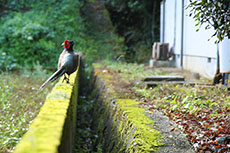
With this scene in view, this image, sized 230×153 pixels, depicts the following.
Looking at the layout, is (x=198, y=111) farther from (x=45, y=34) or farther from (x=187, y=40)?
(x=45, y=34)

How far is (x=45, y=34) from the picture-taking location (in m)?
11.9

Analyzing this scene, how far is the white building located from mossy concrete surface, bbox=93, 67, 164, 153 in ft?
7.07

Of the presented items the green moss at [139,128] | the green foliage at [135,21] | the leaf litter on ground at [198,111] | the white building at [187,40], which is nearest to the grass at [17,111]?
the green moss at [139,128]

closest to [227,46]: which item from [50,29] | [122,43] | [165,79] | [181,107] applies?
[165,79]

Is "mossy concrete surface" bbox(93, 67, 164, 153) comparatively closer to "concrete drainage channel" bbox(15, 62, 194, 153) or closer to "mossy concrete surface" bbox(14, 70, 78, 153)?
"concrete drainage channel" bbox(15, 62, 194, 153)

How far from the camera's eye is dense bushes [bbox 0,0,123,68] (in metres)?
11.3

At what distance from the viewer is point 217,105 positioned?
12.9 ft

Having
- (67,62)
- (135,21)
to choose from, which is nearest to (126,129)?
(67,62)

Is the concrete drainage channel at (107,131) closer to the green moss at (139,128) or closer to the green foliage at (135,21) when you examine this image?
the green moss at (139,128)

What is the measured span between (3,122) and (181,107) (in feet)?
8.53

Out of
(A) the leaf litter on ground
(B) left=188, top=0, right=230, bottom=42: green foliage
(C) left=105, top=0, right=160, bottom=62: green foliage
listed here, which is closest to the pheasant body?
(A) the leaf litter on ground

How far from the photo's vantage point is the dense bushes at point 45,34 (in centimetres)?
1128

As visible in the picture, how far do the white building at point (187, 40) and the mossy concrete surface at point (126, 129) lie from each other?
7.07 ft

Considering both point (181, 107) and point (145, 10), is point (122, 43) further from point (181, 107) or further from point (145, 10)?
point (181, 107)
